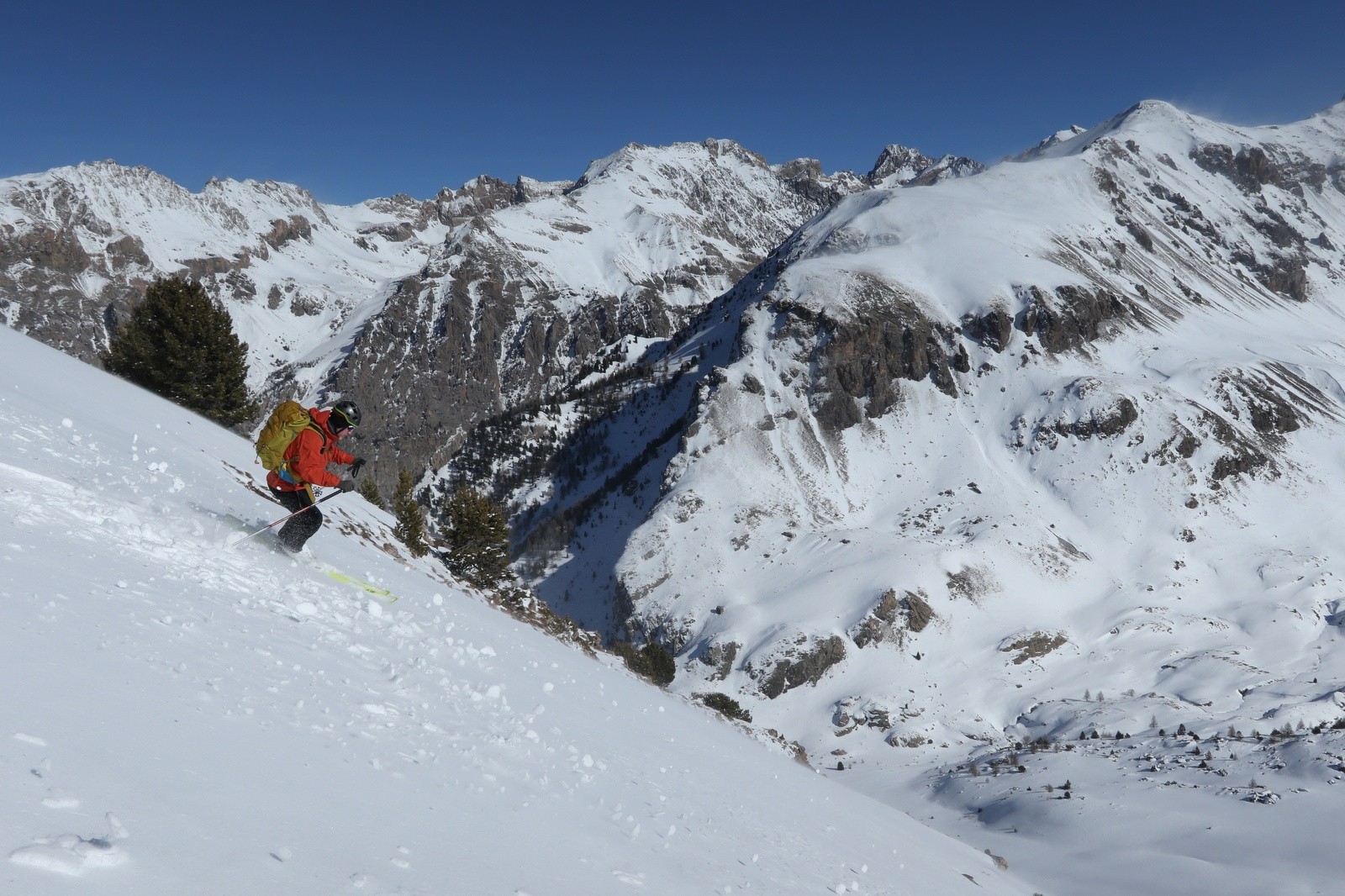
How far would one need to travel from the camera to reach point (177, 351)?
34.8m

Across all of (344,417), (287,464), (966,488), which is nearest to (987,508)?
(966,488)

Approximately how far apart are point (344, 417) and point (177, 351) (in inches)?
1141

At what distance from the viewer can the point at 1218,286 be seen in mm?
132375

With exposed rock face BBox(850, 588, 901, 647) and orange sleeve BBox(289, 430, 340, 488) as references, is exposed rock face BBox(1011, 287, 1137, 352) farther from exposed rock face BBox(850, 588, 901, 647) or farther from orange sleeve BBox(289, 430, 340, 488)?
orange sleeve BBox(289, 430, 340, 488)

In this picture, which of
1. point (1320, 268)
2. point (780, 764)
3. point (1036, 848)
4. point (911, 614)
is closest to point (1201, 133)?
point (1320, 268)

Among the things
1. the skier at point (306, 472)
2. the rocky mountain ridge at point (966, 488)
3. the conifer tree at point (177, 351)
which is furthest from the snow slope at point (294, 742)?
the rocky mountain ridge at point (966, 488)

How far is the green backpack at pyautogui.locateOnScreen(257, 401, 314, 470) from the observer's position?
11789 mm

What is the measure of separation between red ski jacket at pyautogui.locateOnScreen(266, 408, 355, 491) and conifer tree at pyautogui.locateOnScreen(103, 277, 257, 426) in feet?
92.6

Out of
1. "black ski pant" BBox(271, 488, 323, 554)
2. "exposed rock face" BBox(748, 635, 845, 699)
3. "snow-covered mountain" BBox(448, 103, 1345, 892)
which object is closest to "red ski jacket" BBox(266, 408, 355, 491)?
"black ski pant" BBox(271, 488, 323, 554)

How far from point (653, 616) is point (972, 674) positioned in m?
29.3

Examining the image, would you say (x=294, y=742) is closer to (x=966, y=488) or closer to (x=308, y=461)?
(x=308, y=461)

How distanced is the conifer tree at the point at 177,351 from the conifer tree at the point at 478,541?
40.1 feet

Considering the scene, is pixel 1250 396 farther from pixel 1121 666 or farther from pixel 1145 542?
pixel 1121 666

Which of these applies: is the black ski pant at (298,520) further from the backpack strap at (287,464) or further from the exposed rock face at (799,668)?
the exposed rock face at (799,668)
